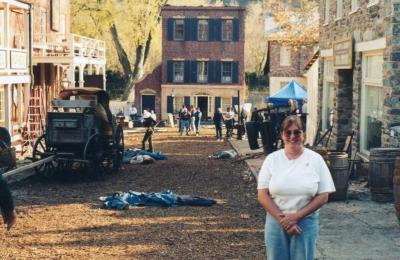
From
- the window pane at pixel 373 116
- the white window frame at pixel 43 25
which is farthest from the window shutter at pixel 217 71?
the window pane at pixel 373 116

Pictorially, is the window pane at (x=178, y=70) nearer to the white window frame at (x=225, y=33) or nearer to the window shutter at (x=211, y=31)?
the window shutter at (x=211, y=31)

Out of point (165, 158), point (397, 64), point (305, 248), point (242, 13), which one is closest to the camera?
point (305, 248)

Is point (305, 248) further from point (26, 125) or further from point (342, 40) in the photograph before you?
point (26, 125)

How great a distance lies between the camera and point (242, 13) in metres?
48.4

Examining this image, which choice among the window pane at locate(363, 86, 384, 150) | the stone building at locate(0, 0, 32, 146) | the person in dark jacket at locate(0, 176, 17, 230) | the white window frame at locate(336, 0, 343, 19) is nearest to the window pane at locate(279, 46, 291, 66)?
the stone building at locate(0, 0, 32, 146)

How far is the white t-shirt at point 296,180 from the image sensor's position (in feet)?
17.6

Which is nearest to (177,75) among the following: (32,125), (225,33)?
(225,33)

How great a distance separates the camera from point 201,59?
4950 cm

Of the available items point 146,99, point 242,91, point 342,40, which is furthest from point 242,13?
point 342,40

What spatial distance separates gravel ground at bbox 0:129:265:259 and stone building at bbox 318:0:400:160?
294 cm

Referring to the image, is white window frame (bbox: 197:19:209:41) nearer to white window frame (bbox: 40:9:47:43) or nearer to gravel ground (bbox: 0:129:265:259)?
white window frame (bbox: 40:9:47:43)

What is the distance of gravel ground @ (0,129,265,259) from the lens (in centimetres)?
867

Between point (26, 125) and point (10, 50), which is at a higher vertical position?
point (10, 50)

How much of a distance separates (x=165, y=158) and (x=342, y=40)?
7.02m
